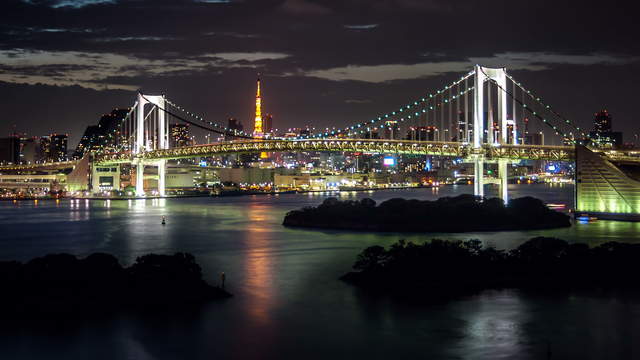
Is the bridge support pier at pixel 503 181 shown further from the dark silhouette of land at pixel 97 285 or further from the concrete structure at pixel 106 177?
the concrete structure at pixel 106 177

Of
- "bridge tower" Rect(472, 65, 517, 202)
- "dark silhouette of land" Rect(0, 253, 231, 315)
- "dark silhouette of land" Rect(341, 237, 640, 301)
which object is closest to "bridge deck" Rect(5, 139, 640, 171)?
"bridge tower" Rect(472, 65, 517, 202)

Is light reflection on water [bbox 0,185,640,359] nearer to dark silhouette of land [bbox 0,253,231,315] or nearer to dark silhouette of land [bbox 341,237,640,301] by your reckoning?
dark silhouette of land [bbox 341,237,640,301]

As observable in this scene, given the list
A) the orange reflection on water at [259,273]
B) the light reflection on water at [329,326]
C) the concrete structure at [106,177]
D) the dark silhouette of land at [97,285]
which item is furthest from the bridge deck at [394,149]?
the dark silhouette of land at [97,285]

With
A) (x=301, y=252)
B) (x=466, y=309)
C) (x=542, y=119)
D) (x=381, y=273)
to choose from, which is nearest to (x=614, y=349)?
(x=466, y=309)

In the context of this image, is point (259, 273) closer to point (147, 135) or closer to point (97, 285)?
point (97, 285)

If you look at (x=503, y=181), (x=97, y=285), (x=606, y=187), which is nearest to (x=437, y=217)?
(x=606, y=187)
